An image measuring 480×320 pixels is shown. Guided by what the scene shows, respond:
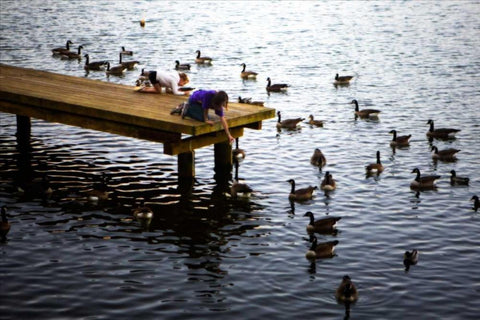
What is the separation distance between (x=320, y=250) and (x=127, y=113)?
28.0 feet

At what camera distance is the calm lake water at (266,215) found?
63.3 ft

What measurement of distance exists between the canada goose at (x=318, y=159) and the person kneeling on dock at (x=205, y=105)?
18.1 feet

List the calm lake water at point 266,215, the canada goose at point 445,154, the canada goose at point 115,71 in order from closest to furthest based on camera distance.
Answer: the calm lake water at point 266,215 → the canada goose at point 445,154 → the canada goose at point 115,71

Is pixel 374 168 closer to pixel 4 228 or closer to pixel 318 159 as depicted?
pixel 318 159

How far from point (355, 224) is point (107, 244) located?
24.6 ft

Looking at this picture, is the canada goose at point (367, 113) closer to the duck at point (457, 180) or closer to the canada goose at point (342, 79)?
the canada goose at point (342, 79)

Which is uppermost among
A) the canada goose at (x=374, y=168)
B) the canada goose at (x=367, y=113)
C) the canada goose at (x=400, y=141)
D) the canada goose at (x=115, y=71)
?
the canada goose at (x=115, y=71)

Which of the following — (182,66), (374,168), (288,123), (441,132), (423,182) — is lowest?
(423,182)

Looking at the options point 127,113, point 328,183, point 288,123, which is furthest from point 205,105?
point 288,123

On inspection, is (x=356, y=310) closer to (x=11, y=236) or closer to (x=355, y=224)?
(x=355, y=224)

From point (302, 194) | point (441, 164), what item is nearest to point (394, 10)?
point (441, 164)

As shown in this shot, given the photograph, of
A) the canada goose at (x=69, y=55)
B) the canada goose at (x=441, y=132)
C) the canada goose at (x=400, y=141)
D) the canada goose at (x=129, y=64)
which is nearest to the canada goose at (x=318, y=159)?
the canada goose at (x=400, y=141)

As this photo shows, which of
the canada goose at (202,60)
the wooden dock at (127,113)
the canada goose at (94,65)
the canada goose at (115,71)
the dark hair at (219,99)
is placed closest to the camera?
the dark hair at (219,99)

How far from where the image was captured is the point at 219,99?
2459 cm
